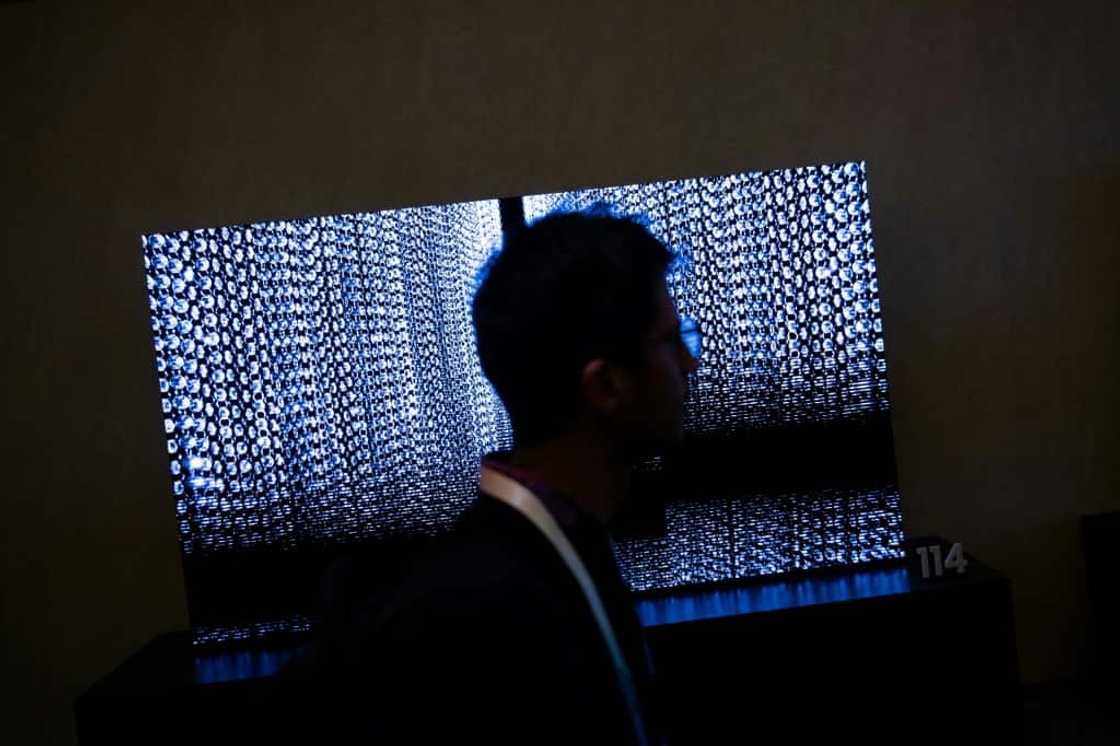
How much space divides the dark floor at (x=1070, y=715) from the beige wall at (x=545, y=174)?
0.29 ft

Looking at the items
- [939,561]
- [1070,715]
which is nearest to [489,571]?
[939,561]

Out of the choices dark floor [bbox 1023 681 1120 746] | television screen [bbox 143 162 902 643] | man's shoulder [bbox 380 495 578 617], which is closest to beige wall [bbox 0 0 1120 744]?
dark floor [bbox 1023 681 1120 746]

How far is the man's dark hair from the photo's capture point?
3.18ft

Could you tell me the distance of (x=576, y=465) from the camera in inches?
42.0

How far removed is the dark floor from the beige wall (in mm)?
87

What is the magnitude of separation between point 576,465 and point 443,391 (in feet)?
5.29

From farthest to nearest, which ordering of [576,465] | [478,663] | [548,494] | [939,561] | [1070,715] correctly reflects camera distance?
[1070,715], [939,561], [576,465], [548,494], [478,663]

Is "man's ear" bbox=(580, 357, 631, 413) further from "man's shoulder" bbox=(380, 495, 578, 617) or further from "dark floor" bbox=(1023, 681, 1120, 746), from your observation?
"dark floor" bbox=(1023, 681, 1120, 746)

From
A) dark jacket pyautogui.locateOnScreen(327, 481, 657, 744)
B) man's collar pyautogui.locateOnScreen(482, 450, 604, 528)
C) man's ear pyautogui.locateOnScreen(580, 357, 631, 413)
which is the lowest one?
dark jacket pyautogui.locateOnScreen(327, 481, 657, 744)

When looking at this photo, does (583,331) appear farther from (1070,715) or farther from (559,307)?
(1070,715)

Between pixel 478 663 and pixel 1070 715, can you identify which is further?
pixel 1070 715

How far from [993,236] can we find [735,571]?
1.42 m

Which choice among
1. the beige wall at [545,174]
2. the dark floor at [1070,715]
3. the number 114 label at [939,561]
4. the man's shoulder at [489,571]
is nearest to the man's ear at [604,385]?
the man's shoulder at [489,571]

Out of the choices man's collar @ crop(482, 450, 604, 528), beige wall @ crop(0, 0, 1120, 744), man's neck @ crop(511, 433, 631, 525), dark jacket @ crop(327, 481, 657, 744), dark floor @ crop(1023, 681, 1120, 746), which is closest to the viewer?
dark jacket @ crop(327, 481, 657, 744)
